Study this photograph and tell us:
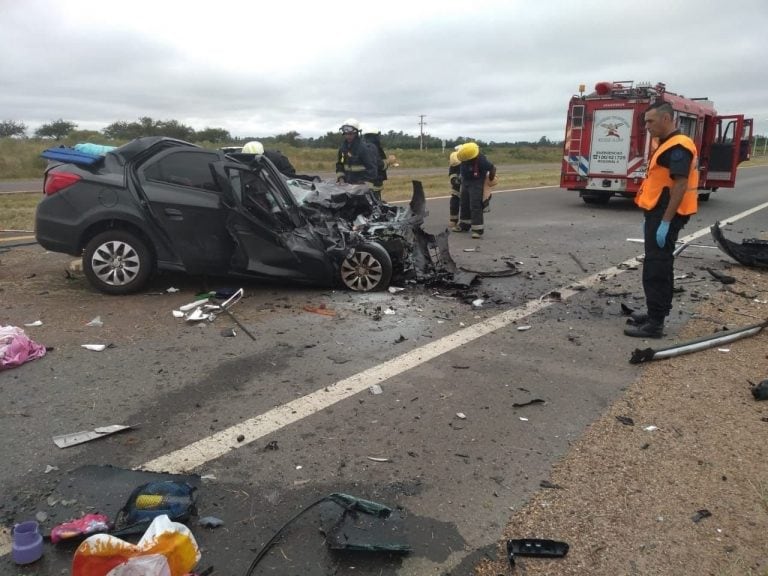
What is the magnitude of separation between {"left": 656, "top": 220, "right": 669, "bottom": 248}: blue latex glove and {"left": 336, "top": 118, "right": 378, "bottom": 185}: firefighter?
6.03 metres

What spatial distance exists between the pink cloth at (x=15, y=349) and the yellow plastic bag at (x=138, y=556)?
2614 millimetres

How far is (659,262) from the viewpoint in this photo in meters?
4.96

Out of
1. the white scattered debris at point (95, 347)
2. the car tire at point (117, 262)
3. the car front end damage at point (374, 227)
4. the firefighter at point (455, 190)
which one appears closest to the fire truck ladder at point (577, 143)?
the firefighter at point (455, 190)

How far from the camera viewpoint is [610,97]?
13609mm

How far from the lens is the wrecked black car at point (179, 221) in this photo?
5.77 m

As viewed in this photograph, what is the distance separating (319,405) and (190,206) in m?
3.03

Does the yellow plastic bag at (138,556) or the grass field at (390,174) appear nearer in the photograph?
the yellow plastic bag at (138,556)

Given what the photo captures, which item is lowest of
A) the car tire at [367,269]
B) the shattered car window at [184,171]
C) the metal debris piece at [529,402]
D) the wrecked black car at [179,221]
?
the metal debris piece at [529,402]

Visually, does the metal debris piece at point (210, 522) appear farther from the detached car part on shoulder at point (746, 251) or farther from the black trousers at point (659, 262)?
the detached car part on shoulder at point (746, 251)

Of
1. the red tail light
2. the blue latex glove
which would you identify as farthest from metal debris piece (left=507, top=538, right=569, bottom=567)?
the red tail light

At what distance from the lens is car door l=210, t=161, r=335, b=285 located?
19.3 ft

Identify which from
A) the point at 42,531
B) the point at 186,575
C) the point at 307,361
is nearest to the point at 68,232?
the point at 307,361

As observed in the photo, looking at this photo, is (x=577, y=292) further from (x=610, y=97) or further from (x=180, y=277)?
(x=610, y=97)

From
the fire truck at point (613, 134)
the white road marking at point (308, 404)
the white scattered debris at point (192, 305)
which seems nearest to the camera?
the white road marking at point (308, 404)
